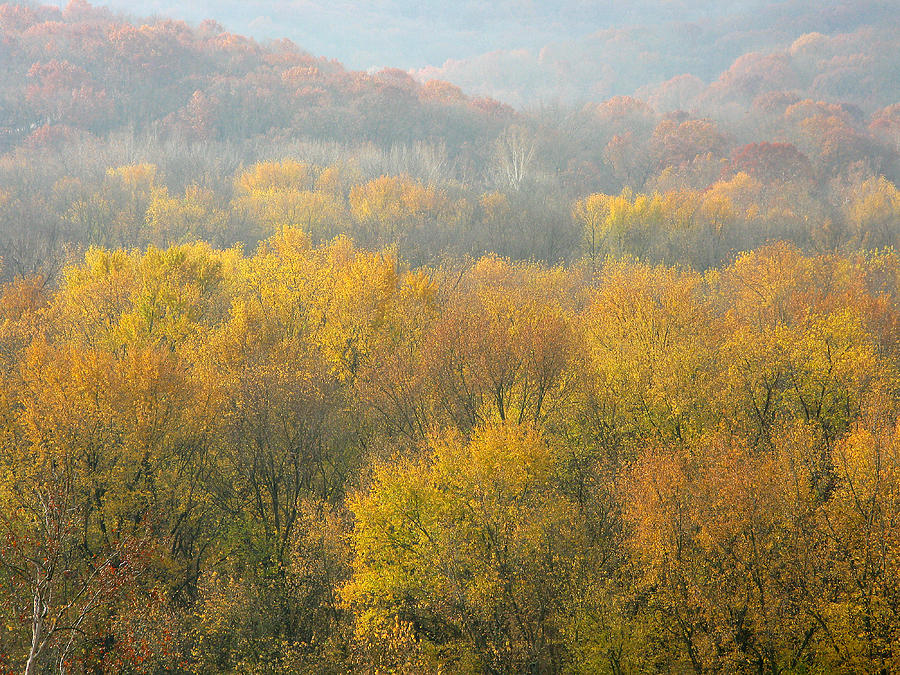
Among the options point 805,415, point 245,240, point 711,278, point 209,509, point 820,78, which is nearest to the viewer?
point 209,509

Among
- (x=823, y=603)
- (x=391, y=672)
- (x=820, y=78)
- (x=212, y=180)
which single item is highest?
(x=820, y=78)

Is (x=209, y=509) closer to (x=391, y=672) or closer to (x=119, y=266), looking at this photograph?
(x=391, y=672)

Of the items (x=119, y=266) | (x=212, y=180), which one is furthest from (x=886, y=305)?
(x=212, y=180)

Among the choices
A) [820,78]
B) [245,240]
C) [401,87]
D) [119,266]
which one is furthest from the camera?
[820,78]

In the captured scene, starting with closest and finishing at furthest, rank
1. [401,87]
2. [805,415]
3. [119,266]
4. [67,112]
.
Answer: [805,415] < [119,266] < [67,112] < [401,87]

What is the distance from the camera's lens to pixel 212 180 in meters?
79.6

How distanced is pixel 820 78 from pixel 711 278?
149 metres

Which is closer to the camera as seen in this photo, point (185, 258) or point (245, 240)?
point (185, 258)

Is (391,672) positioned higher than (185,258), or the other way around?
(185,258)

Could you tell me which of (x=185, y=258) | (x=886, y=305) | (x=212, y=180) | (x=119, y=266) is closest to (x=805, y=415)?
(x=886, y=305)

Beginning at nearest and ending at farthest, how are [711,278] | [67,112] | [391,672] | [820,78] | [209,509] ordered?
[391,672]
[209,509]
[711,278]
[67,112]
[820,78]

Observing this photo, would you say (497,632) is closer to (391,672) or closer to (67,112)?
(391,672)

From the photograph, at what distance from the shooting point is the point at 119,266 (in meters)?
40.0

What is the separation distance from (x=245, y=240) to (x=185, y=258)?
1036 inches
